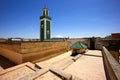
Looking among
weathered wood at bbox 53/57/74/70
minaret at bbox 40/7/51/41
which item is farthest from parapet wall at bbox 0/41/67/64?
minaret at bbox 40/7/51/41

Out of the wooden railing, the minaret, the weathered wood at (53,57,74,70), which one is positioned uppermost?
the minaret

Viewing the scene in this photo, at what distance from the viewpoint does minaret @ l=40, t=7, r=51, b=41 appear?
18.3 m

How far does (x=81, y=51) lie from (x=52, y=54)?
3.72m

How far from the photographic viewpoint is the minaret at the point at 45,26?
18.3 meters

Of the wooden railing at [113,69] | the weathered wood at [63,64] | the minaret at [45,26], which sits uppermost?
the minaret at [45,26]

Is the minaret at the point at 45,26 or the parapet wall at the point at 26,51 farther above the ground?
the minaret at the point at 45,26

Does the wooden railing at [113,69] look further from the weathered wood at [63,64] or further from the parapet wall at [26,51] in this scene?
the parapet wall at [26,51]

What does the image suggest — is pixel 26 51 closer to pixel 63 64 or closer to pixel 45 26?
pixel 63 64

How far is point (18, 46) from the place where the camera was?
558 cm

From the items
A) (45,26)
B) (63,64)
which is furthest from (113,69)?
(45,26)

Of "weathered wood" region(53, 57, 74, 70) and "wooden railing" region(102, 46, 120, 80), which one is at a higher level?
"wooden railing" region(102, 46, 120, 80)

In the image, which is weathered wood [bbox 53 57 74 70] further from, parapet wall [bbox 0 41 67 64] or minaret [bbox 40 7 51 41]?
minaret [bbox 40 7 51 41]

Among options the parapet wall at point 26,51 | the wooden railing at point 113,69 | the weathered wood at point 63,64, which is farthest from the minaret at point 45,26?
the wooden railing at point 113,69

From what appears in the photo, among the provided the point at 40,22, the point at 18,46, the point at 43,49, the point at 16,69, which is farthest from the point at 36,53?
the point at 40,22
